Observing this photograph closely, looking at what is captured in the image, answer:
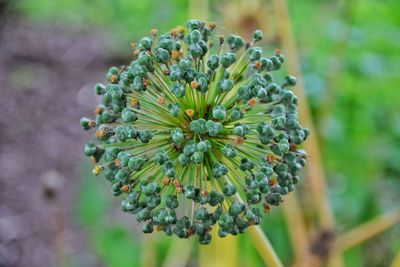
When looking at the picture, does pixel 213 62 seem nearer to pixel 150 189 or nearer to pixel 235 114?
pixel 235 114

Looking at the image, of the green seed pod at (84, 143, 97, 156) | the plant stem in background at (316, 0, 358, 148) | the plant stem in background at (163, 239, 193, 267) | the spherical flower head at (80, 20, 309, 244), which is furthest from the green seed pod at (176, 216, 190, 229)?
the plant stem in background at (316, 0, 358, 148)

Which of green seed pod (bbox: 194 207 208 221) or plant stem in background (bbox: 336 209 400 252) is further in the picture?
plant stem in background (bbox: 336 209 400 252)

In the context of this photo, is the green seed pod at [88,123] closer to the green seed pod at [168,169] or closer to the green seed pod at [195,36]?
the green seed pod at [168,169]

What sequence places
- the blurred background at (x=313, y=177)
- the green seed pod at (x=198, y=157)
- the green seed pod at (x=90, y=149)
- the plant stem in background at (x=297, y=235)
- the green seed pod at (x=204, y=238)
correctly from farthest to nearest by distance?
the blurred background at (x=313, y=177) → the plant stem in background at (x=297, y=235) → the green seed pod at (x=90, y=149) → the green seed pod at (x=204, y=238) → the green seed pod at (x=198, y=157)

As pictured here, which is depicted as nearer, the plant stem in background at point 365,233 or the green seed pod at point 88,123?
the green seed pod at point 88,123

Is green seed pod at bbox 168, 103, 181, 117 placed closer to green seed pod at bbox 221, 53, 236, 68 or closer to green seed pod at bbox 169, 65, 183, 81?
green seed pod at bbox 169, 65, 183, 81

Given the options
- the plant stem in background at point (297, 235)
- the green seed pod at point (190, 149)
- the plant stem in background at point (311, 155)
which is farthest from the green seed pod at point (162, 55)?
the plant stem in background at point (297, 235)

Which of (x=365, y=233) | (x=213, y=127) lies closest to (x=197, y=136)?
(x=213, y=127)

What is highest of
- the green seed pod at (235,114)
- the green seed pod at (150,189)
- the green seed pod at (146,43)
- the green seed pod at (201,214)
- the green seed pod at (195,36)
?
the green seed pod at (146,43)
